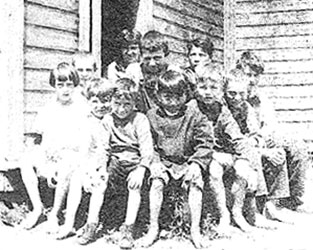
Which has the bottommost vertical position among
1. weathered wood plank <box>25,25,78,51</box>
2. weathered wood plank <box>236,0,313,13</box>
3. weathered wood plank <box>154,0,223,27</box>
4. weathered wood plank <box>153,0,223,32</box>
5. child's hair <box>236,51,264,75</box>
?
child's hair <box>236,51,264,75</box>

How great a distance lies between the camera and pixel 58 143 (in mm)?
6133

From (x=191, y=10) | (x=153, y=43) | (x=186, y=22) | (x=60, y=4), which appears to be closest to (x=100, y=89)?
(x=153, y=43)

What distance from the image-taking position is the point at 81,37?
23.8 ft

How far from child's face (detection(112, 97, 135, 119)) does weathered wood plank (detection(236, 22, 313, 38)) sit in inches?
231

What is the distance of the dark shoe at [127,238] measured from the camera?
509 cm

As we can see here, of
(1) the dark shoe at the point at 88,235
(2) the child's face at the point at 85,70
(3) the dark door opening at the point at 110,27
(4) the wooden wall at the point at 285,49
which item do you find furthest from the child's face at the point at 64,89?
(4) the wooden wall at the point at 285,49

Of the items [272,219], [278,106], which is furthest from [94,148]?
Result: [278,106]

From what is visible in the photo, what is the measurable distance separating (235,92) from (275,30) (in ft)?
16.1

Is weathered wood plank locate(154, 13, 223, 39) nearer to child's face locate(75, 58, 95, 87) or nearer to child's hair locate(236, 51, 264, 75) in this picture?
child's hair locate(236, 51, 264, 75)

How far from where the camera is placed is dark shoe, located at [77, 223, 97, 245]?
5258 mm

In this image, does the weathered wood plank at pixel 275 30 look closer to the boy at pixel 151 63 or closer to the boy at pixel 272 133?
the boy at pixel 272 133

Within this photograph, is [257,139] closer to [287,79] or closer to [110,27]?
[110,27]

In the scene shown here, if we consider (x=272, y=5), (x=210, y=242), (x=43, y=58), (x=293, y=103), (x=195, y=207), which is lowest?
(x=210, y=242)

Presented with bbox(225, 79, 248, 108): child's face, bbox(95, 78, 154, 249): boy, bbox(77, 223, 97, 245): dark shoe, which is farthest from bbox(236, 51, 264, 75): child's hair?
bbox(77, 223, 97, 245): dark shoe
